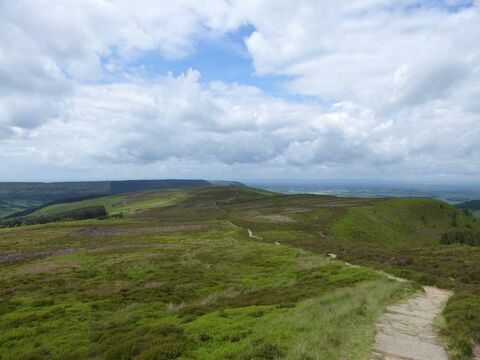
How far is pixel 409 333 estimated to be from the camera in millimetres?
15211

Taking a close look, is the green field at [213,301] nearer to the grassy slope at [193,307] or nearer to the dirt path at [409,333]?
the grassy slope at [193,307]

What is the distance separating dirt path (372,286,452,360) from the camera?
1294 centimetres

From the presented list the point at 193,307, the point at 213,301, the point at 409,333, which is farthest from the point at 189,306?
the point at 409,333

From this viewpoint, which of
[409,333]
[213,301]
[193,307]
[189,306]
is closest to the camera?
[409,333]

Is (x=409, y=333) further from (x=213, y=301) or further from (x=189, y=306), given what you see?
(x=189, y=306)

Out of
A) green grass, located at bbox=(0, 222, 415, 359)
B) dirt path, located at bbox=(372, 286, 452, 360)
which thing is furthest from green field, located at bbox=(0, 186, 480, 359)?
dirt path, located at bbox=(372, 286, 452, 360)

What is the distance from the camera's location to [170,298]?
26812 millimetres

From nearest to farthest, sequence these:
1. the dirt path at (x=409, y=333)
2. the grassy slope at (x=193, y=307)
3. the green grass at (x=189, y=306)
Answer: the dirt path at (x=409, y=333), the grassy slope at (x=193, y=307), the green grass at (x=189, y=306)

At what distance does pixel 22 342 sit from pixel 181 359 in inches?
430

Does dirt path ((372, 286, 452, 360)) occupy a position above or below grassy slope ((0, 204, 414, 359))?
above

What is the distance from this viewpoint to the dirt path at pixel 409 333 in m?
12.9

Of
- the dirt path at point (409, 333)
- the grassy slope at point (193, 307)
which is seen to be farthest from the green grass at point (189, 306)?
the dirt path at point (409, 333)

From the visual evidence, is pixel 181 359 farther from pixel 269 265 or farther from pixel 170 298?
pixel 269 265

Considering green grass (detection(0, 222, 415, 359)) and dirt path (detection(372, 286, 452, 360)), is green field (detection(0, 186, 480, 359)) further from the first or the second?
dirt path (detection(372, 286, 452, 360))
